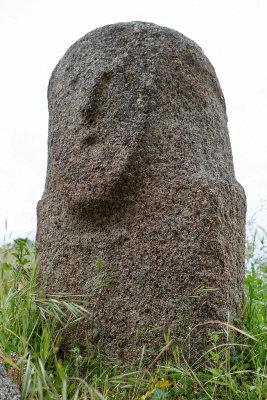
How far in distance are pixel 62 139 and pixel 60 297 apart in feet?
2.78

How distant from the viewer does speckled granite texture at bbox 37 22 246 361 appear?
6.03 ft

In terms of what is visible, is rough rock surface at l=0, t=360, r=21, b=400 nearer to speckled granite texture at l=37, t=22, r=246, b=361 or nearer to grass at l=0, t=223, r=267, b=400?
grass at l=0, t=223, r=267, b=400

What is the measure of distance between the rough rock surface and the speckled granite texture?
21.4 inches

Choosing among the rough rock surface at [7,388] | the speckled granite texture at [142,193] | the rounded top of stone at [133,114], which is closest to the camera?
the rough rock surface at [7,388]

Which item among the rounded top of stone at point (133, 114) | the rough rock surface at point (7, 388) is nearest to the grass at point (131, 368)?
the rough rock surface at point (7, 388)

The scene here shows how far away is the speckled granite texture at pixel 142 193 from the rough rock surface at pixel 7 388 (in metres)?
0.54

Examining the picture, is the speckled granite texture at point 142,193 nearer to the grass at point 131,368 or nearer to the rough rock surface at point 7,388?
the grass at point 131,368

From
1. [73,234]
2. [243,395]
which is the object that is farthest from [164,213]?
[243,395]

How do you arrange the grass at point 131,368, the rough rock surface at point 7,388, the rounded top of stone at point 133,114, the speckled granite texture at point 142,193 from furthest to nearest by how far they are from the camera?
the rounded top of stone at point 133,114 < the speckled granite texture at point 142,193 < the grass at point 131,368 < the rough rock surface at point 7,388

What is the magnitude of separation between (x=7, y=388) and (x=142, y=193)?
101 cm

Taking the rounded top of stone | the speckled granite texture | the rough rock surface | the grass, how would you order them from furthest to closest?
the rounded top of stone < the speckled granite texture < the grass < the rough rock surface

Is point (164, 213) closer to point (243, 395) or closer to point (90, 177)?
point (90, 177)

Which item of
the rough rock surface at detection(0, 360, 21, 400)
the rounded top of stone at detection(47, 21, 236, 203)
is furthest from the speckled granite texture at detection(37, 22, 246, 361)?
the rough rock surface at detection(0, 360, 21, 400)

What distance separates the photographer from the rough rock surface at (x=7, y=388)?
4.59ft
